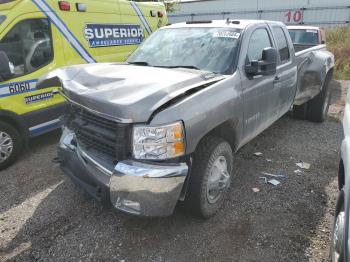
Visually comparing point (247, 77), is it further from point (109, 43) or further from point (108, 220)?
point (109, 43)

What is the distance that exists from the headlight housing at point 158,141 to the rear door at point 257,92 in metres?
1.19

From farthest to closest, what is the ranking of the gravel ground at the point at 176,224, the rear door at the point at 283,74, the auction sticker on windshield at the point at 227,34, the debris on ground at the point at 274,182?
the rear door at the point at 283,74 < the debris on ground at the point at 274,182 < the auction sticker on windshield at the point at 227,34 < the gravel ground at the point at 176,224

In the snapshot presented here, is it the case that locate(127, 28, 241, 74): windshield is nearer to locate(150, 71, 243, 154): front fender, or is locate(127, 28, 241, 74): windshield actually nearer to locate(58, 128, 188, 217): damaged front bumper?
locate(150, 71, 243, 154): front fender

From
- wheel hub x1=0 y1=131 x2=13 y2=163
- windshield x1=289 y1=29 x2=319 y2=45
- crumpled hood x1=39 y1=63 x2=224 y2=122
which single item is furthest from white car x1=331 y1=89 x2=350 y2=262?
windshield x1=289 y1=29 x2=319 y2=45

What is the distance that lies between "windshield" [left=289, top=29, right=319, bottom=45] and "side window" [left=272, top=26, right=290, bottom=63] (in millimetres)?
4362

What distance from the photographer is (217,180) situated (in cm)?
340

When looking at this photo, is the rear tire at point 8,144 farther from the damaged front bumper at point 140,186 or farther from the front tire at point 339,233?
the front tire at point 339,233

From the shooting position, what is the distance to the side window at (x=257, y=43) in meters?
4.00

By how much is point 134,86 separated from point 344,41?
14218mm

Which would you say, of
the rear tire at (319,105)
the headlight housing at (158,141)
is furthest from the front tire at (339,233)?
the rear tire at (319,105)

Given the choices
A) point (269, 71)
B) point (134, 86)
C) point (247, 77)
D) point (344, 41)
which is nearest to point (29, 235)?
point (134, 86)

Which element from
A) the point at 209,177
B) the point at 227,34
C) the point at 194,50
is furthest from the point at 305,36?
the point at 209,177

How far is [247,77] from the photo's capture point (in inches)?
147

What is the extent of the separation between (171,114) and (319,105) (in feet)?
15.0
